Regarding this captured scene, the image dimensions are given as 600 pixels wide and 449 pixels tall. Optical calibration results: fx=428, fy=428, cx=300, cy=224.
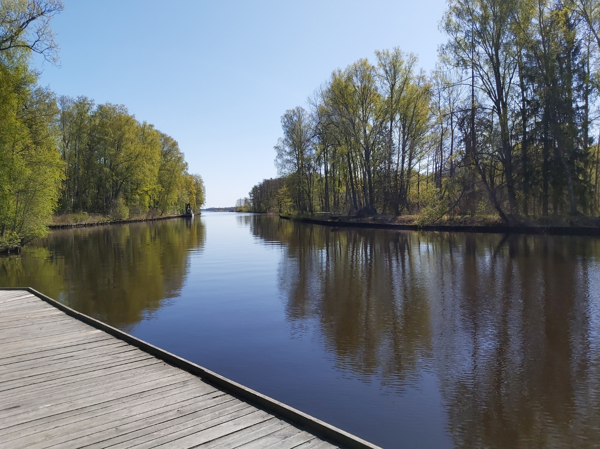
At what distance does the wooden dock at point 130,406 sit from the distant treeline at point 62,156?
49.4 ft

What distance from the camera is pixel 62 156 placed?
4762 centimetres

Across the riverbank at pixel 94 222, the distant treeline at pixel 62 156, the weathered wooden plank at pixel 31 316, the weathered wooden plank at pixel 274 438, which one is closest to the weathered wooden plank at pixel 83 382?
the weathered wooden plank at pixel 274 438

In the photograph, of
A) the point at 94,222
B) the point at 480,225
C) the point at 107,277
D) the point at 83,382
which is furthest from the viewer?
the point at 94,222

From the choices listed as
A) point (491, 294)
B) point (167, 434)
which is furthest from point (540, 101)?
point (167, 434)

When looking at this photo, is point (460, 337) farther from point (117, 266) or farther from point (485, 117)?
point (485, 117)

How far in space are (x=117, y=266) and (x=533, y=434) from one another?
51.2 feet

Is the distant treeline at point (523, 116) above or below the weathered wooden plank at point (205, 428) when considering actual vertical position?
above

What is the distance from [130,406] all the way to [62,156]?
51090mm

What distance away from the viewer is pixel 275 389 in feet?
17.6

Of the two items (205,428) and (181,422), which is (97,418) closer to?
(181,422)

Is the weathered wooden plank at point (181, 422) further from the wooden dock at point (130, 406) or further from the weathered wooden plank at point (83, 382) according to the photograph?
the weathered wooden plank at point (83, 382)

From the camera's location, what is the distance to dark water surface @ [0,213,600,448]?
4645 mm

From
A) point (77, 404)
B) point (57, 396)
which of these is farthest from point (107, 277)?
point (77, 404)

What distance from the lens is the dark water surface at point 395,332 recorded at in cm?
464
